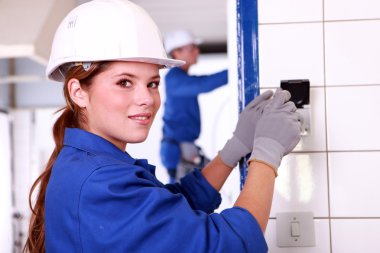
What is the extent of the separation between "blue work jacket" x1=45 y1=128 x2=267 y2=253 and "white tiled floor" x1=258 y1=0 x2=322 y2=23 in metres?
0.71

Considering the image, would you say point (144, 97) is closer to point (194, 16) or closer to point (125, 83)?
point (125, 83)

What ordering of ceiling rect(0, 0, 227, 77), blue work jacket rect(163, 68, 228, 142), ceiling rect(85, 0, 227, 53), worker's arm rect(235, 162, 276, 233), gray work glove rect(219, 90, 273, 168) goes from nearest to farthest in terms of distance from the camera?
worker's arm rect(235, 162, 276, 233)
gray work glove rect(219, 90, 273, 168)
ceiling rect(0, 0, 227, 77)
blue work jacket rect(163, 68, 228, 142)
ceiling rect(85, 0, 227, 53)

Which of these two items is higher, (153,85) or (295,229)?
(153,85)

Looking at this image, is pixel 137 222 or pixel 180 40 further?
pixel 180 40

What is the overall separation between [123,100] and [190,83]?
2.19 m

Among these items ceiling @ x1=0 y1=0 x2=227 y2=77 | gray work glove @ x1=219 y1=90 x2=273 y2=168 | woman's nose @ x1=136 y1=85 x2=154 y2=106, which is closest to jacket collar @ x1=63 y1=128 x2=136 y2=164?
woman's nose @ x1=136 y1=85 x2=154 y2=106

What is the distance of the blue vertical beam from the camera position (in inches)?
63.4

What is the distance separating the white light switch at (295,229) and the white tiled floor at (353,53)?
420 mm

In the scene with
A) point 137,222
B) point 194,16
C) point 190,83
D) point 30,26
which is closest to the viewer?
point 137,222

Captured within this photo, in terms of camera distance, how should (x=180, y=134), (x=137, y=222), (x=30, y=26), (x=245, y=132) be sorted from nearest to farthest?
(x=137, y=222) → (x=245, y=132) → (x=30, y=26) → (x=180, y=134)

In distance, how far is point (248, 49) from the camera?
161 cm

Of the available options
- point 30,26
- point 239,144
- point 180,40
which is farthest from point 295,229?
point 180,40

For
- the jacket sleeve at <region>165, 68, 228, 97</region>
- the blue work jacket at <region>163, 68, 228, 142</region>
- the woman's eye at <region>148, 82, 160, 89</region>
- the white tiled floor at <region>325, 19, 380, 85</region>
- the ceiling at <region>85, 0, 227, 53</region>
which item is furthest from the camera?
the ceiling at <region>85, 0, 227, 53</region>

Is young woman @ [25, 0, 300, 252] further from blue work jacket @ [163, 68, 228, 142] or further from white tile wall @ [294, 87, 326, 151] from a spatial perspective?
blue work jacket @ [163, 68, 228, 142]
